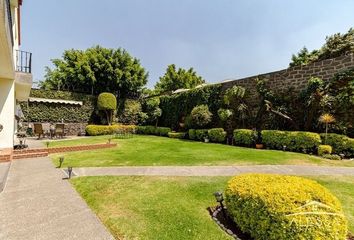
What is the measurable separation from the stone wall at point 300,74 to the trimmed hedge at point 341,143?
11.1 feet

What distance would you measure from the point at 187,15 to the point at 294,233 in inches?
782

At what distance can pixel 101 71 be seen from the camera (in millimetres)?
28172

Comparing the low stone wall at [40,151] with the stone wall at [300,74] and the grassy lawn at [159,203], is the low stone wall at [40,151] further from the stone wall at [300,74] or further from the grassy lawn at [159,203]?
the stone wall at [300,74]

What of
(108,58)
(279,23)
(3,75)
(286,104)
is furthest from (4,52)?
(108,58)

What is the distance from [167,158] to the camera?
9.54 metres

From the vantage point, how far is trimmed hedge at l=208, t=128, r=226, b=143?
52.3ft

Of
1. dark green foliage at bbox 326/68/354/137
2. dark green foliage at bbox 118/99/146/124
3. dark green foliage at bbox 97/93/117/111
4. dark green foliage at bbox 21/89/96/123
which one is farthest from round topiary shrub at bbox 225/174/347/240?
dark green foliage at bbox 118/99/146/124

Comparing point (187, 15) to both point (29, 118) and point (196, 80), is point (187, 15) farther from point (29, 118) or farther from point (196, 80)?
point (196, 80)

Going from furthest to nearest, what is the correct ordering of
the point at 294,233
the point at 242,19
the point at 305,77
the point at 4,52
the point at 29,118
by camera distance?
the point at 29,118
the point at 242,19
the point at 305,77
the point at 4,52
the point at 294,233

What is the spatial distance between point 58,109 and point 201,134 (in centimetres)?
1558

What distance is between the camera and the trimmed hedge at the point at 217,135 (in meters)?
15.9

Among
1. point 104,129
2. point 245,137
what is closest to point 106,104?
point 104,129

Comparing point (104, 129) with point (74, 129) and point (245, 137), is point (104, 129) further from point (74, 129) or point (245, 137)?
point (245, 137)

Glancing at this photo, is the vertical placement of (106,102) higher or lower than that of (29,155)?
higher
